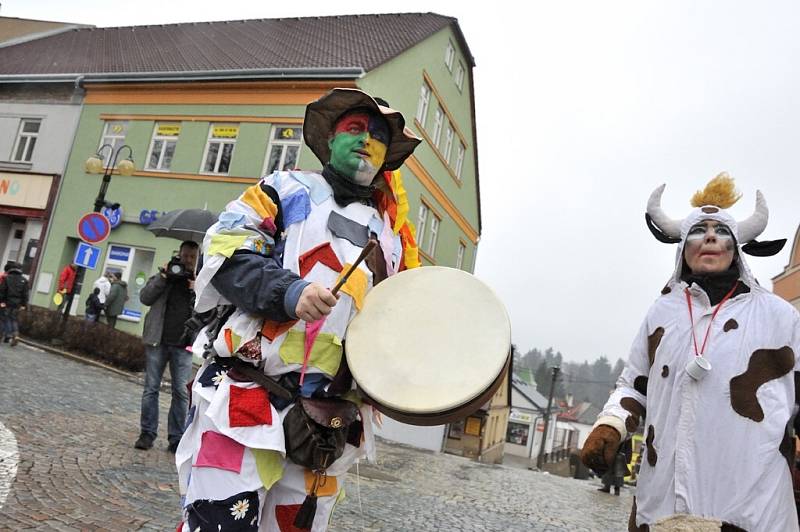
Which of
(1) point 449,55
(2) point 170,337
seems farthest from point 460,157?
(2) point 170,337

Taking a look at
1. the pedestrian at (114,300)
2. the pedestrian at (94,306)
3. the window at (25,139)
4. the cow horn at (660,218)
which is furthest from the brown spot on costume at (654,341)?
the window at (25,139)

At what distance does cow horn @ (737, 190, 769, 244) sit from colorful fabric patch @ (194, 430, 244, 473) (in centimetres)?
203

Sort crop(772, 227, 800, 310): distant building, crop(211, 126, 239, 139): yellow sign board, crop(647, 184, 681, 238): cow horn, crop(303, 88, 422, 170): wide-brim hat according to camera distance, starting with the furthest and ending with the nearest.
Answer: crop(772, 227, 800, 310): distant building
crop(211, 126, 239, 139): yellow sign board
crop(647, 184, 681, 238): cow horn
crop(303, 88, 422, 170): wide-brim hat

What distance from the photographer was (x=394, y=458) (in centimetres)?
947

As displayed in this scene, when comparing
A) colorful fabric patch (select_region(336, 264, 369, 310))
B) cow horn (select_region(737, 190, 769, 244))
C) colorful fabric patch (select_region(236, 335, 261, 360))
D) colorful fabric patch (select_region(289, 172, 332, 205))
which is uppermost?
cow horn (select_region(737, 190, 769, 244))

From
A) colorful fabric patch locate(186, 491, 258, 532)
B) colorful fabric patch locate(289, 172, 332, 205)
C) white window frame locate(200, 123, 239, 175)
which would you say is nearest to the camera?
colorful fabric patch locate(186, 491, 258, 532)

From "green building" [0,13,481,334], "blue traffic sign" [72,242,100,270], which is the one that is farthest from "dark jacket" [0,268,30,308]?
"green building" [0,13,481,334]

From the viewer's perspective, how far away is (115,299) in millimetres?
14219

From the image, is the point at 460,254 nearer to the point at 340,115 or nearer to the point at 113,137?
the point at 113,137

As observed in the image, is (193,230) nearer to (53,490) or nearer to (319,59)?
(53,490)

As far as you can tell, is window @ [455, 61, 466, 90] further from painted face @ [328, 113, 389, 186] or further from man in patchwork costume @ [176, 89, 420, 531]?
man in patchwork costume @ [176, 89, 420, 531]

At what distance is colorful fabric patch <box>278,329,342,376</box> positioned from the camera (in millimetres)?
1819

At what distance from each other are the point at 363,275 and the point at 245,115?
1496cm

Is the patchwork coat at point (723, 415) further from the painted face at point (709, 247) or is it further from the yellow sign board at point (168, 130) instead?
the yellow sign board at point (168, 130)
